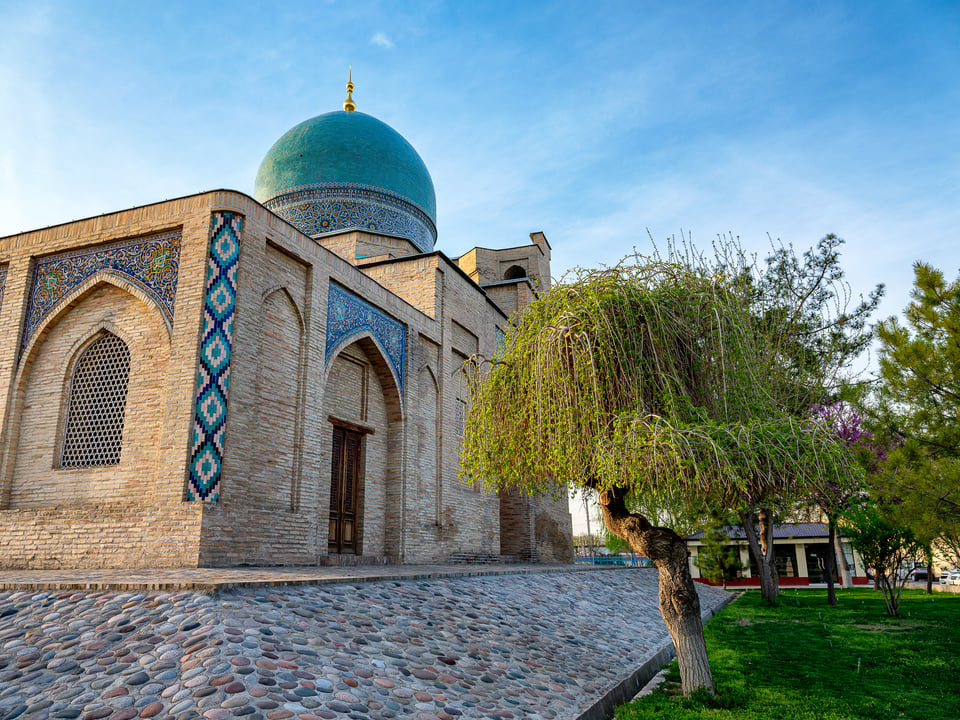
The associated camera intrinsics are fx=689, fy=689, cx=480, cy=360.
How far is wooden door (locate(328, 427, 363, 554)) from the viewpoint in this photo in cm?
951

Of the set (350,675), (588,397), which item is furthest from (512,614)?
(350,675)

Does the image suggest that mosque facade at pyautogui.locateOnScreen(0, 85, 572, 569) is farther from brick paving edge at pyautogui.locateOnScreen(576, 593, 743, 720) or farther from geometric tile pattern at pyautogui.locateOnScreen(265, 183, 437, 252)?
geometric tile pattern at pyautogui.locateOnScreen(265, 183, 437, 252)

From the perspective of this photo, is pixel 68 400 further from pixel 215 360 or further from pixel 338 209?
pixel 338 209

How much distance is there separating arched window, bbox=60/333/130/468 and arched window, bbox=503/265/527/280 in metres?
11.8

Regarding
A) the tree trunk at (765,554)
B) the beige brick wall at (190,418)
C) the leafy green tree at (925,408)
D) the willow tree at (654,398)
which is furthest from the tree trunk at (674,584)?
the tree trunk at (765,554)

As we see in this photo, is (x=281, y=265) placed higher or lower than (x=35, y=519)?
higher

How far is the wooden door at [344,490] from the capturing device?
31.2ft

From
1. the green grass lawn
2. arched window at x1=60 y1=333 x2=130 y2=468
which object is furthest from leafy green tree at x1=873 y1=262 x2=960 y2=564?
arched window at x1=60 y1=333 x2=130 y2=468

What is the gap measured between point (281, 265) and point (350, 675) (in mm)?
5923

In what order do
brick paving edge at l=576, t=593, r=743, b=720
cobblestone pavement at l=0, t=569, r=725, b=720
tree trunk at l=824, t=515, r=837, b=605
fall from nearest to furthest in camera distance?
cobblestone pavement at l=0, t=569, r=725, b=720 → brick paving edge at l=576, t=593, r=743, b=720 → tree trunk at l=824, t=515, r=837, b=605

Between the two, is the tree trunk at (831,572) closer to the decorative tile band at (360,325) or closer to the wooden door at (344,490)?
the decorative tile band at (360,325)

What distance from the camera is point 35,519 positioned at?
25.1 feet

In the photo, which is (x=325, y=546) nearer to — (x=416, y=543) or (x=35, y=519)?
(x=416, y=543)

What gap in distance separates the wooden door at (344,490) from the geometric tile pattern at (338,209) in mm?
6093
